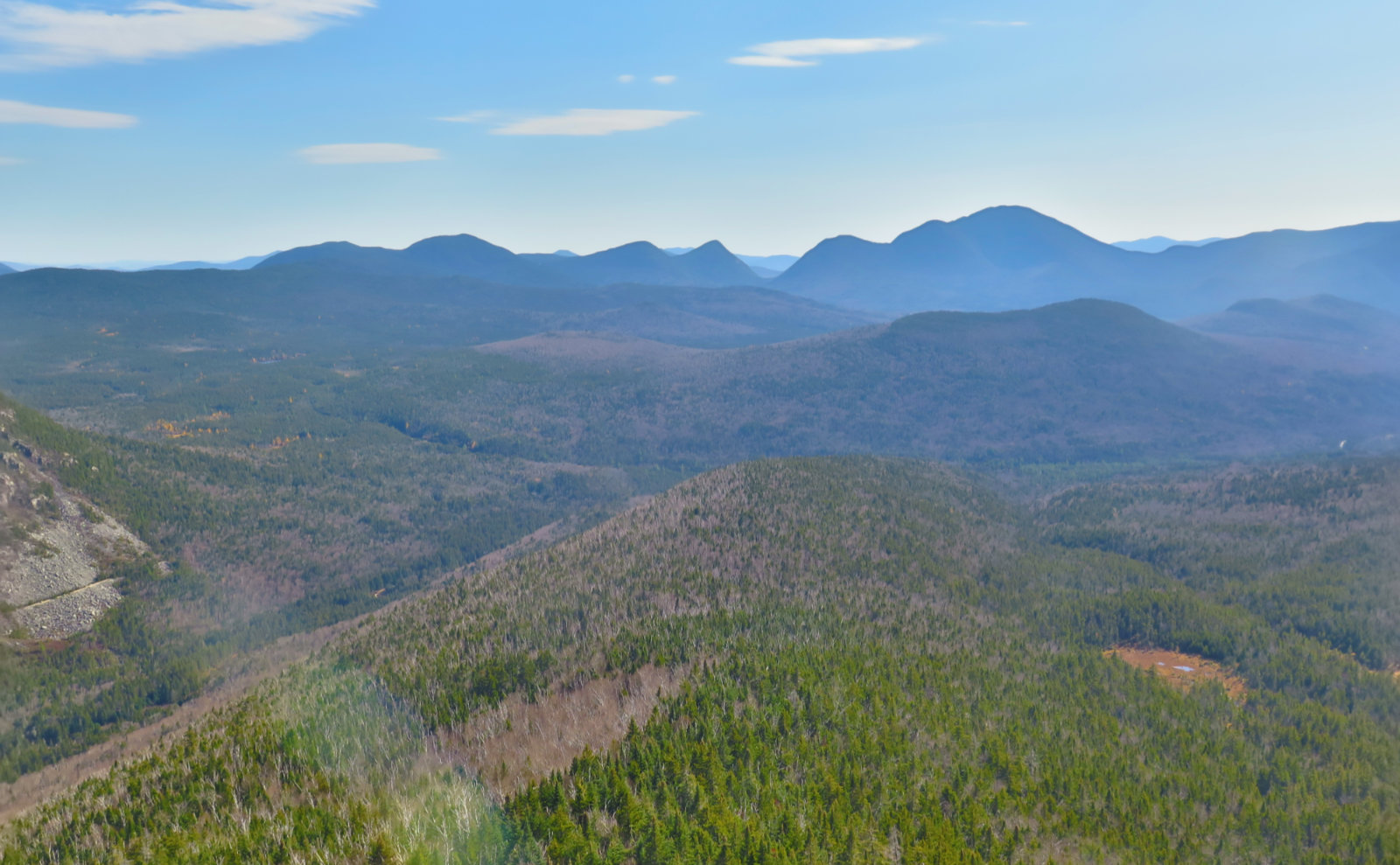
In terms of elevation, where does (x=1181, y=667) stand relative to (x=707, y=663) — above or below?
below

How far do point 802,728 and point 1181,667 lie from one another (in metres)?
27.7

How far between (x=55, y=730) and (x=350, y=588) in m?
32.1

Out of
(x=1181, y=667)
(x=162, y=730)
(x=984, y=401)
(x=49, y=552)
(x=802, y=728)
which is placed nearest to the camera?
(x=802, y=728)

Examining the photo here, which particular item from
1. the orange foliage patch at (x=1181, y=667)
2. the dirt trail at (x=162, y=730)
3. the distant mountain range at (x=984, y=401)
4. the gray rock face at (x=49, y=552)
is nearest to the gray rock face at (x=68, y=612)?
the gray rock face at (x=49, y=552)

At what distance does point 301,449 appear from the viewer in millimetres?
116938

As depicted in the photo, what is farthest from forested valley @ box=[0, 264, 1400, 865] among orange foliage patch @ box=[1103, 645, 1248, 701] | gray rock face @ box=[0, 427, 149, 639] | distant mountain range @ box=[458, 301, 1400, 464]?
distant mountain range @ box=[458, 301, 1400, 464]

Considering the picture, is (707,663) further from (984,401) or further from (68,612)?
(984,401)

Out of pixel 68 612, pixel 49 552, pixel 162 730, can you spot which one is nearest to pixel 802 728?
pixel 162 730

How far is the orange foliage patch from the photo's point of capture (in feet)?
125

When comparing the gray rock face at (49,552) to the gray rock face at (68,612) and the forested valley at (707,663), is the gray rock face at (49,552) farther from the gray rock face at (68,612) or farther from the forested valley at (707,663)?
the forested valley at (707,663)

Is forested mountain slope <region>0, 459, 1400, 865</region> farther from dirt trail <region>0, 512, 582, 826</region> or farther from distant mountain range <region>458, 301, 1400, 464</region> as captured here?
distant mountain range <region>458, 301, 1400, 464</region>

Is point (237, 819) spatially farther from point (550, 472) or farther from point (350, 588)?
point (550, 472)

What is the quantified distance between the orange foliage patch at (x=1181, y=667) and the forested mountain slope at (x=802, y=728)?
2.53 ft

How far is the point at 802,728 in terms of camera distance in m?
26.3
